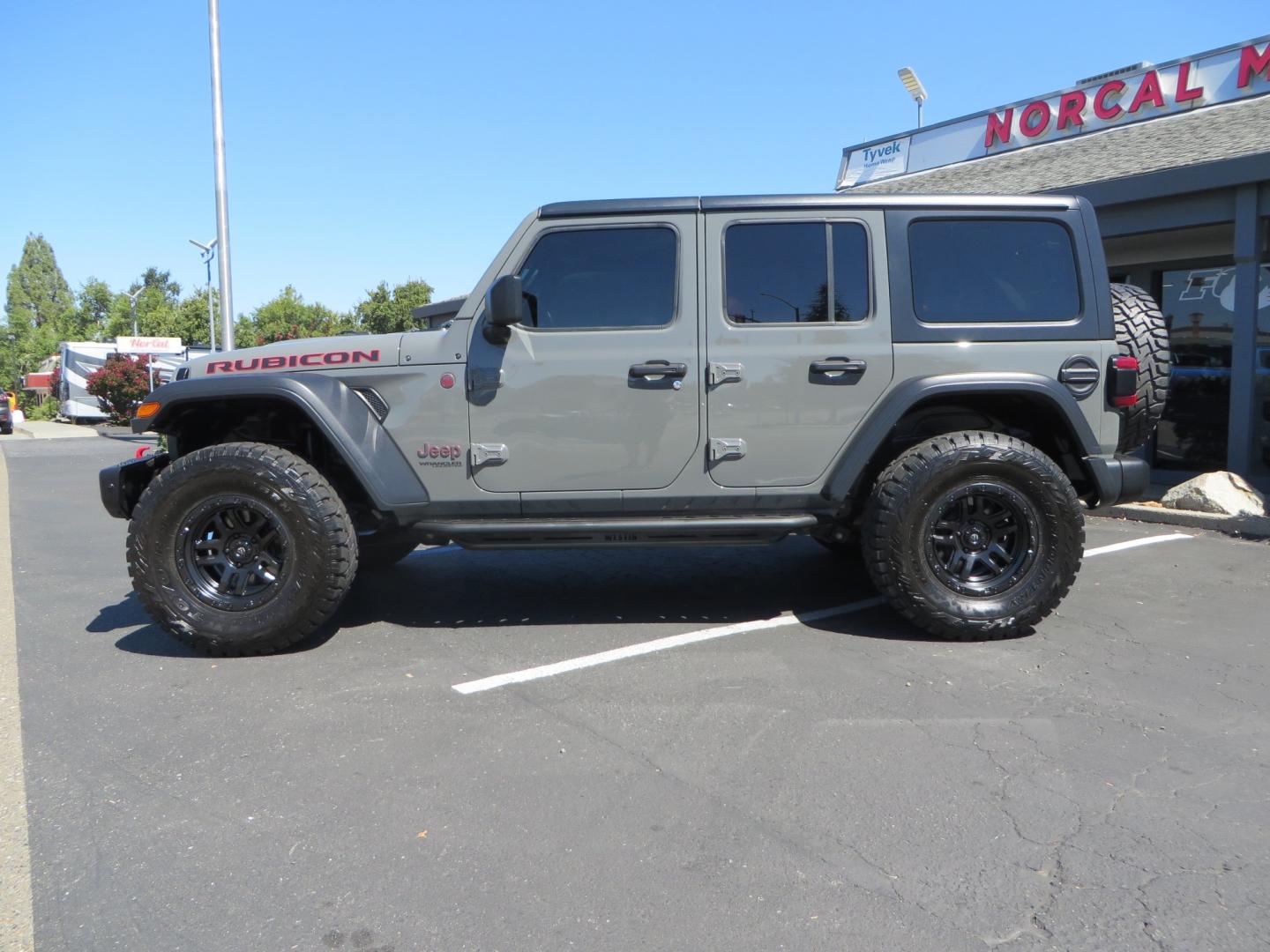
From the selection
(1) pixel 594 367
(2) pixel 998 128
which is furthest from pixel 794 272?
(2) pixel 998 128

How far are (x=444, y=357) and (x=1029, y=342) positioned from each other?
9.30 ft

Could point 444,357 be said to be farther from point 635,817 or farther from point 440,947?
point 440,947

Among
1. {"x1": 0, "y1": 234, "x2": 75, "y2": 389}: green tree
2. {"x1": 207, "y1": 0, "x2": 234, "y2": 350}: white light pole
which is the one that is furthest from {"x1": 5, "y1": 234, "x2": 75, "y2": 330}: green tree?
{"x1": 207, "y1": 0, "x2": 234, "y2": 350}: white light pole

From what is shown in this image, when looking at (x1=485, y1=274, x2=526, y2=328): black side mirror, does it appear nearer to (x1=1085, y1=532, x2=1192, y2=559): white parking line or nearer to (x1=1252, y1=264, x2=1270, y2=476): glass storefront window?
(x1=1085, y1=532, x2=1192, y2=559): white parking line

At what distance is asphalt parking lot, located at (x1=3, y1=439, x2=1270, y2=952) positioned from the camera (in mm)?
2406

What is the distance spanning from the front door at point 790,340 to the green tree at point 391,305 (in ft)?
126

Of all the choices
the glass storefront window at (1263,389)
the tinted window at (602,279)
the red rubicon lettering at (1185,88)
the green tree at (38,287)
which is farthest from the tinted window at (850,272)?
the green tree at (38,287)

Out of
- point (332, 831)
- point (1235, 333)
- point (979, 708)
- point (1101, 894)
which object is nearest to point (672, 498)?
point (979, 708)

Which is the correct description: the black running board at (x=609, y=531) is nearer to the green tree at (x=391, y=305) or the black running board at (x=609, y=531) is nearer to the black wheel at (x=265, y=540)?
the black wheel at (x=265, y=540)

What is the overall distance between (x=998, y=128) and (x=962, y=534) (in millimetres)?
10252

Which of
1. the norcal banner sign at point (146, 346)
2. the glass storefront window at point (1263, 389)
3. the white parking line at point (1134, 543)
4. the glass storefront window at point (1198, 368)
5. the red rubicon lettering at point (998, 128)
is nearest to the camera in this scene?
the white parking line at point (1134, 543)

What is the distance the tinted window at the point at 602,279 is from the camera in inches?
182

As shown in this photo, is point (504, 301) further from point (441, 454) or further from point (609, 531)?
point (609, 531)

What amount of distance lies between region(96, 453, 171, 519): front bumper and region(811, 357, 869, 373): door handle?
327 centimetres
